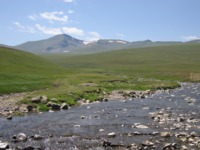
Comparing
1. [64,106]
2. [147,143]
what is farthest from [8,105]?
[147,143]

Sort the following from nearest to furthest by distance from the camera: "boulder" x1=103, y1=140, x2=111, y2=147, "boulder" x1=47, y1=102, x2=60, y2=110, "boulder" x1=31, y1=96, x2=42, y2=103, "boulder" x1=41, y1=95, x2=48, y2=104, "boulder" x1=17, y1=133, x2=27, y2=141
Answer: "boulder" x1=103, y1=140, x2=111, y2=147 < "boulder" x1=17, y1=133, x2=27, y2=141 < "boulder" x1=47, y1=102, x2=60, y2=110 < "boulder" x1=31, y1=96, x2=42, y2=103 < "boulder" x1=41, y1=95, x2=48, y2=104

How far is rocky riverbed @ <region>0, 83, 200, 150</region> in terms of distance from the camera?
1190 inches

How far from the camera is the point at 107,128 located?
37.2m

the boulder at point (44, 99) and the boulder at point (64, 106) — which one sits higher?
the boulder at point (44, 99)

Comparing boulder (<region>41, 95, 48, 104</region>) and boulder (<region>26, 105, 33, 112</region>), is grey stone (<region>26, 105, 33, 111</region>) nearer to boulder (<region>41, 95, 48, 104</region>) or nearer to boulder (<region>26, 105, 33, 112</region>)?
boulder (<region>26, 105, 33, 112</region>)

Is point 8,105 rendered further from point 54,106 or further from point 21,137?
point 21,137

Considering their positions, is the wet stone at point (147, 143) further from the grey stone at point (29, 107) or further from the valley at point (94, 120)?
the grey stone at point (29, 107)

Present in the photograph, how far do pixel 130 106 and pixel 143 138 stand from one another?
69.0 ft

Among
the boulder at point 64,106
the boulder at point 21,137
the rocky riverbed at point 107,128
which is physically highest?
the boulder at point 64,106

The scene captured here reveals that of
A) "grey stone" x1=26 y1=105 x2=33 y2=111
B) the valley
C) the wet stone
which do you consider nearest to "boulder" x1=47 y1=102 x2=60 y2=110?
the valley

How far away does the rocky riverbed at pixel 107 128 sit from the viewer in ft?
99.2

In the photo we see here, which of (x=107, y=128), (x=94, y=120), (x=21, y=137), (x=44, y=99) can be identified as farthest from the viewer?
(x=44, y=99)

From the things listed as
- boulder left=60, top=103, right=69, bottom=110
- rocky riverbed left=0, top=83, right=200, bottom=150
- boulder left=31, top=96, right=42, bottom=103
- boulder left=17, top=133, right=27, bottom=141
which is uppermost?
boulder left=31, top=96, right=42, bottom=103

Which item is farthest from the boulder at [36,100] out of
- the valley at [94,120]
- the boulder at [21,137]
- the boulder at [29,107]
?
the boulder at [21,137]
